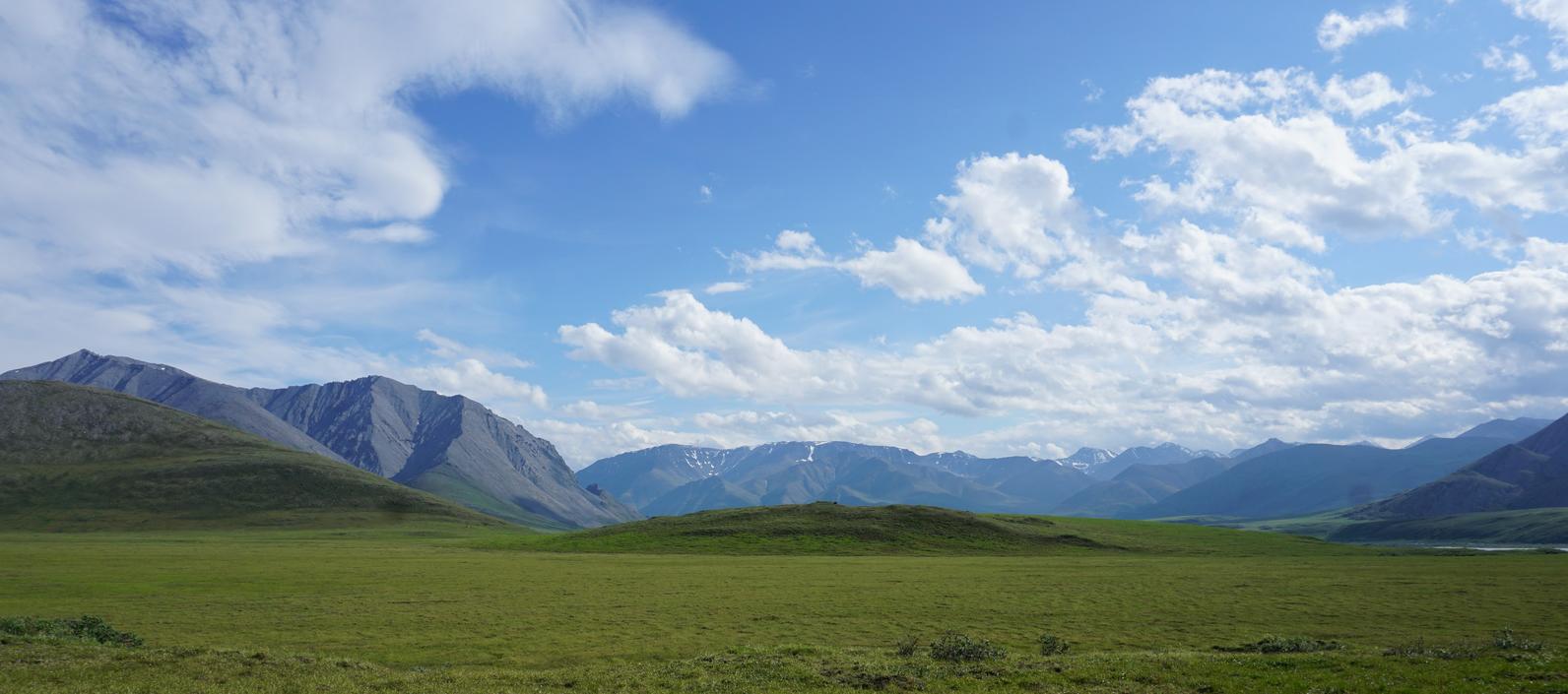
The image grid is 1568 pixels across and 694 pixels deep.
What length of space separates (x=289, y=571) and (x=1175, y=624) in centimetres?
7297

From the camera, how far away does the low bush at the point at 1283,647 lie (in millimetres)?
32219

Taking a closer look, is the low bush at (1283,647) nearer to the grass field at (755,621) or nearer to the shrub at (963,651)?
the grass field at (755,621)

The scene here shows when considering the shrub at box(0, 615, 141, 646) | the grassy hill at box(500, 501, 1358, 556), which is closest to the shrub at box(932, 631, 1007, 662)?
the shrub at box(0, 615, 141, 646)

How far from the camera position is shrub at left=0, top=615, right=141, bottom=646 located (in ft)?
107

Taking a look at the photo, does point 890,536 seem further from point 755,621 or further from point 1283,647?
point 1283,647

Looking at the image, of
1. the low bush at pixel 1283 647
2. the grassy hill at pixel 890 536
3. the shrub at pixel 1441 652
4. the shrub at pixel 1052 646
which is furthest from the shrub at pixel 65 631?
the grassy hill at pixel 890 536

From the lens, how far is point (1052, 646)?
3434 cm

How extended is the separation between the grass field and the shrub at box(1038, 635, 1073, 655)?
1129 millimetres

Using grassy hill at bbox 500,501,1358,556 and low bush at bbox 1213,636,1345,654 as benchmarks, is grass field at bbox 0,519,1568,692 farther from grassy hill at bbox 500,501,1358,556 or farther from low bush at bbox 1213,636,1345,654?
grassy hill at bbox 500,501,1358,556

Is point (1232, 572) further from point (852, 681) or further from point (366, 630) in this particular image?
point (366, 630)

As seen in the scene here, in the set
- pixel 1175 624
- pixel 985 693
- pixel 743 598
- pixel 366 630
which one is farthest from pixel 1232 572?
pixel 366 630

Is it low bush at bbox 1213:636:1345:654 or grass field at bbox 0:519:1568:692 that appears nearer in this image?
grass field at bbox 0:519:1568:692

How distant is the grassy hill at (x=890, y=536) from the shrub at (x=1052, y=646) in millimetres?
76514

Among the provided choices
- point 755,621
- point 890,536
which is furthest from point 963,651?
point 890,536
